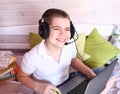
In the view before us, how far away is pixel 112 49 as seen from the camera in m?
1.53

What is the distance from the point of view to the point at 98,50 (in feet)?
5.00

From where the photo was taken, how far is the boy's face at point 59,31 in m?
1.03

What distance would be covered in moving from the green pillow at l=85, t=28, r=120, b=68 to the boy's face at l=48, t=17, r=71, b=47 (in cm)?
47

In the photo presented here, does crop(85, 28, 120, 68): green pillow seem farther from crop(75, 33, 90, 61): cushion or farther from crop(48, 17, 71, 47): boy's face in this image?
crop(48, 17, 71, 47): boy's face

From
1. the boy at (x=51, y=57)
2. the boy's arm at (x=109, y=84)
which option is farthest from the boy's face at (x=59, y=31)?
the boy's arm at (x=109, y=84)

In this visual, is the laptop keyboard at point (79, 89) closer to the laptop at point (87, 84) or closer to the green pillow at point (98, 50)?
the laptop at point (87, 84)

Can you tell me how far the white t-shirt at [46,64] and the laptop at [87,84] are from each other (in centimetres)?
7

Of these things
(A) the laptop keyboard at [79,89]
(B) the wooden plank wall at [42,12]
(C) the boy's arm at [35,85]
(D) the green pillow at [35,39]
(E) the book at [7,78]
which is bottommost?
(E) the book at [7,78]

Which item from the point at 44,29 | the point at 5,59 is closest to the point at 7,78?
the point at 5,59

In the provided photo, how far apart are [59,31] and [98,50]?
56 centimetres

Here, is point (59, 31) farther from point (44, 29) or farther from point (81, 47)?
point (81, 47)

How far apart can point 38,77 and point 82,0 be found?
2.50 ft

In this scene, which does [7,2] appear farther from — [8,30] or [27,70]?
[27,70]

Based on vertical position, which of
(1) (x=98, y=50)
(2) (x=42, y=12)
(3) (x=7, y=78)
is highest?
(2) (x=42, y=12)
